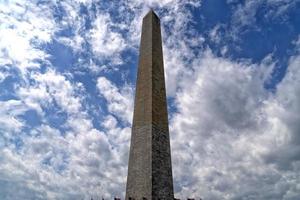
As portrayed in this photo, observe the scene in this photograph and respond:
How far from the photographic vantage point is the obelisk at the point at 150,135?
14859mm

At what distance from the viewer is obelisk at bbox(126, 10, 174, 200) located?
14859 mm

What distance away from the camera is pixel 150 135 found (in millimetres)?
15781

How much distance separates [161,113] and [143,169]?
355cm

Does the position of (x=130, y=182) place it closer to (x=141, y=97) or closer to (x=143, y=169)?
(x=143, y=169)

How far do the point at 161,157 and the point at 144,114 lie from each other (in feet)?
8.12

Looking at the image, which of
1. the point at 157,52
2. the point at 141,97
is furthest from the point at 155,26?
the point at 141,97

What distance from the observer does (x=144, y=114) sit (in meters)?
16.7

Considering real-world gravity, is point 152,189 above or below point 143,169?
below

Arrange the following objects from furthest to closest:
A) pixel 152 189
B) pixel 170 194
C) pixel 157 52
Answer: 1. pixel 157 52
2. pixel 170 194
3. pixel 152 189

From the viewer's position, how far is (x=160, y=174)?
1524 cm

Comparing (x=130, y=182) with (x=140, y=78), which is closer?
(x=130, y=182)

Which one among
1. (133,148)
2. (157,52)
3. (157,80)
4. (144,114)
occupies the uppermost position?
(157,52)


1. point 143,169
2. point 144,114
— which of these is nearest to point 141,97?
point 144,114

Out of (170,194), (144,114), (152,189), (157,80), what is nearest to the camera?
(152,189)
